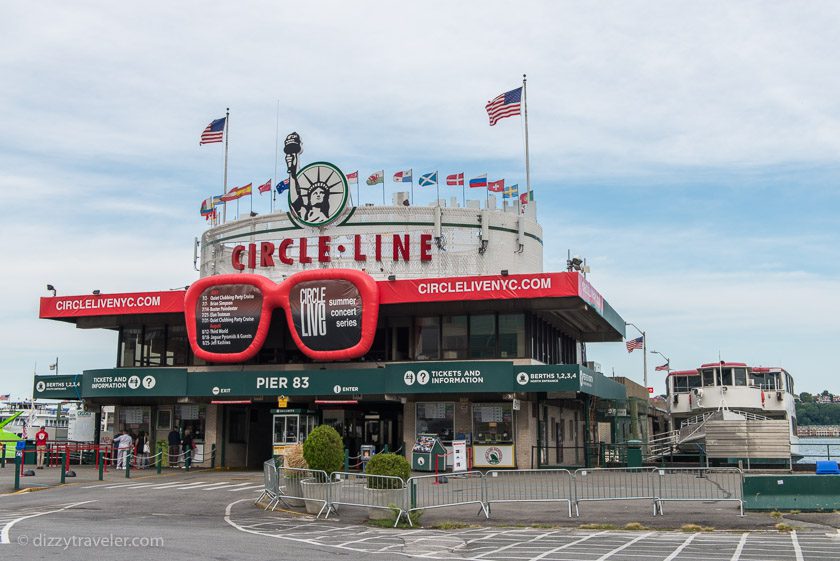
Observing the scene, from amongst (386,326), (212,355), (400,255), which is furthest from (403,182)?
(212,355)

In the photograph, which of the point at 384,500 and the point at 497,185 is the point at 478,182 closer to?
the point at 497,185

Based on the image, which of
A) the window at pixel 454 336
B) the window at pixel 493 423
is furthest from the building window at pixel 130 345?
the window at pixel 493 423

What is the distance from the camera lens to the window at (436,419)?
3981 cm

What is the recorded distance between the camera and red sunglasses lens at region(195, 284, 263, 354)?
41125 mm

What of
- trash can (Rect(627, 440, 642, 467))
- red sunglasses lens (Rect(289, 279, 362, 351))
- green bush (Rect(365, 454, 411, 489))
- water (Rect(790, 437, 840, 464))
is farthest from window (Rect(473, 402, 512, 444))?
green bush (Rect(365, 454, 411, 489))

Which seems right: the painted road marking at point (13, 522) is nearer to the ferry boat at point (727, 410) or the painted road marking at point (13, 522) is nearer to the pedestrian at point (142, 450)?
the pedestrian at point (142, 450)

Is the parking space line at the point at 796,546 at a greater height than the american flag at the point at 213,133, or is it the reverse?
the american flag at the point at 213,133

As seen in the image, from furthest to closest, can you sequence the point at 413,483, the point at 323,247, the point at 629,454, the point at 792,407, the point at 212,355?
the point at 792,407
the point at 323,247
the point at 212,355
the point at 629,454
the point at 413,483

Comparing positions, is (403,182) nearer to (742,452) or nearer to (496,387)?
(496,387)

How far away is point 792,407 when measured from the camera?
62.1 m

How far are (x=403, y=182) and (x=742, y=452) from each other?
66.5 feet

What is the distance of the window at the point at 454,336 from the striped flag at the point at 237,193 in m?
14.4

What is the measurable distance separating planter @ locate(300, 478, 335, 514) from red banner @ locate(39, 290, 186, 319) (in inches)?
826

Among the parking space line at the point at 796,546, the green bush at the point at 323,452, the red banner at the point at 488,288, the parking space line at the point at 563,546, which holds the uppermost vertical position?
the red banner at the point at 488,288
